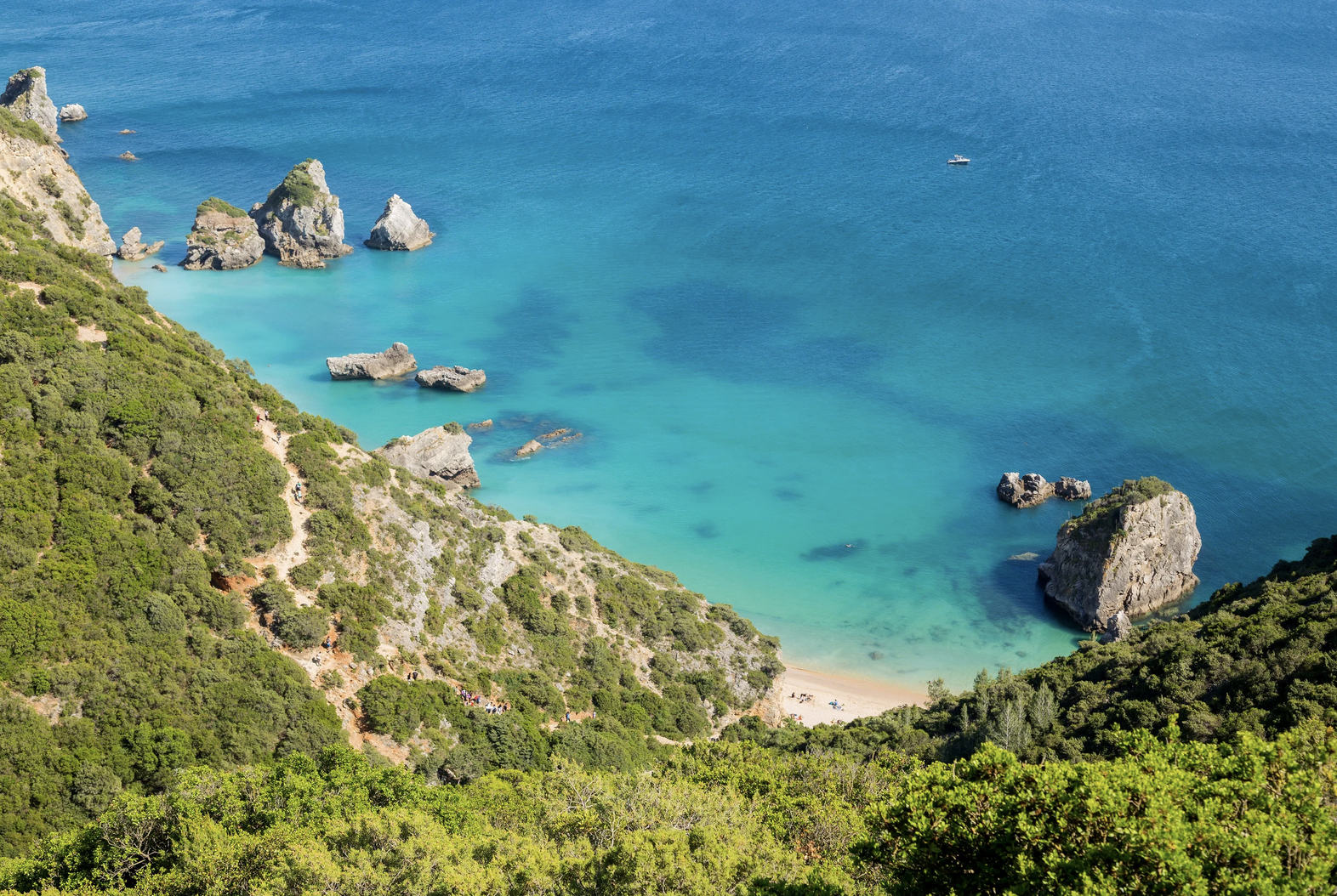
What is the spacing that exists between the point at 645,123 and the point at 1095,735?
144 m

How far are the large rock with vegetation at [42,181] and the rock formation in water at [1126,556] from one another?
6481cm

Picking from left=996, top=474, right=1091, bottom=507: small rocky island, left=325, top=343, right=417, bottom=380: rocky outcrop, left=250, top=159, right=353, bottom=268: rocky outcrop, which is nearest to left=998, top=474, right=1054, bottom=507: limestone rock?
left=996, top=474, right=1091, bottom=507: small rocky island

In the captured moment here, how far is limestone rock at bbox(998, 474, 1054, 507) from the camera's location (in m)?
75.9

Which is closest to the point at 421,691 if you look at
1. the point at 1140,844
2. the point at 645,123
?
the point at 1140,844

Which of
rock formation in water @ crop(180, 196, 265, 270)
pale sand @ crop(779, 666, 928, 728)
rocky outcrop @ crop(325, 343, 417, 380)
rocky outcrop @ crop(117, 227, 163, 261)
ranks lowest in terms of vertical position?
pale sand @ crop(779, 666, 928, 728)

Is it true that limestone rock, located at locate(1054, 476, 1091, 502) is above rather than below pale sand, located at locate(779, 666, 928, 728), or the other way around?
above

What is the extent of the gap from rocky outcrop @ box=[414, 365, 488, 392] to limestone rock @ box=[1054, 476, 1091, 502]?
159 feet

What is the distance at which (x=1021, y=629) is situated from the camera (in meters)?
65.4

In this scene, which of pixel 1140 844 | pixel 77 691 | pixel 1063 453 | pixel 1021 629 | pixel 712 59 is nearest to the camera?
pixel 1140 844

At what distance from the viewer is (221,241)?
369 ft

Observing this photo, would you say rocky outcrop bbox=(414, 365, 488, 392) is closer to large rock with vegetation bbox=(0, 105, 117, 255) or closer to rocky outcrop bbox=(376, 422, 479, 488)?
rocky outcrop bbox=(376, 422, 479, 488)

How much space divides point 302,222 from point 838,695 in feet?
279

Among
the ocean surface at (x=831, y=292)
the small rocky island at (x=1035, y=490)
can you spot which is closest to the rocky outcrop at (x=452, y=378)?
the ocean surface at (x=831, y=292)

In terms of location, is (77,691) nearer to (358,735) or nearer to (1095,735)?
(358,735)
